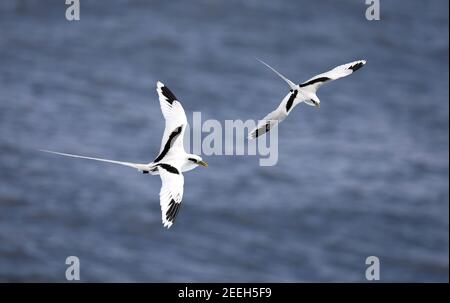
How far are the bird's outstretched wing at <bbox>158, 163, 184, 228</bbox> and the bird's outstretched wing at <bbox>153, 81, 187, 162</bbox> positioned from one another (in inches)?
20.2

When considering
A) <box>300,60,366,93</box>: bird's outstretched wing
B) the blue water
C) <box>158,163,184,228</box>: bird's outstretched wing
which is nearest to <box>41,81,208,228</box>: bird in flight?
<box>158,163,184,228</box>: bird's outstretched wing

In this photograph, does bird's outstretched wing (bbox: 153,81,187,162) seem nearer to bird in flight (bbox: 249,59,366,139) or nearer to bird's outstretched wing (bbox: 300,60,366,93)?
bird in flight (bbox: 249,59,366,139)

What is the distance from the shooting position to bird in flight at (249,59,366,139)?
15719 mm

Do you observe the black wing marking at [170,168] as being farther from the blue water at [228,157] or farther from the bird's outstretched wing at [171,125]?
→ the blue water at [228,157]

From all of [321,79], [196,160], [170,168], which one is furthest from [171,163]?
[321,79]

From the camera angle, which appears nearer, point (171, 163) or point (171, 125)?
point (171, 163)

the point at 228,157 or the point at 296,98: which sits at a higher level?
the point at 228,157

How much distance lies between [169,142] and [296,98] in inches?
115

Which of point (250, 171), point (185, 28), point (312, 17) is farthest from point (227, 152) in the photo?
point (312, 17)

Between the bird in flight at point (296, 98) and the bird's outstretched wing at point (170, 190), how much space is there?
193 cm

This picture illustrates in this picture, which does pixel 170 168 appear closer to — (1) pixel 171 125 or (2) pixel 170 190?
(2) pixel 170 190

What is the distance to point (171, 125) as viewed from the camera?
18.5 m

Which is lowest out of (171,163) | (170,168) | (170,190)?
(170,190)
